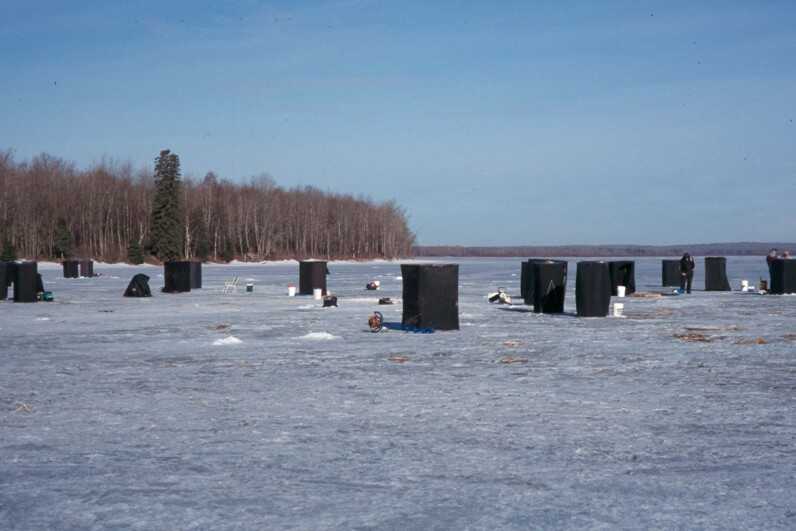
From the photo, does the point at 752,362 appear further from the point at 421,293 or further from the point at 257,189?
the point at 257,189

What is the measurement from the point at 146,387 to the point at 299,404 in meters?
2.26

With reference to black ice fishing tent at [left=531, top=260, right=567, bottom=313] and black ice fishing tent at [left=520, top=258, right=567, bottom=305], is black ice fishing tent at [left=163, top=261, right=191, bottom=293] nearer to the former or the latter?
black ice fishing tent at [left=520, top=258, right=567, bottom=305]

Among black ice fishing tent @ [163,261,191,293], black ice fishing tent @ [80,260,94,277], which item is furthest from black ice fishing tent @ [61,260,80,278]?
black ice fishing tent @ [163,261,191,293]

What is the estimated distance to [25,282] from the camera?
92.1 feet

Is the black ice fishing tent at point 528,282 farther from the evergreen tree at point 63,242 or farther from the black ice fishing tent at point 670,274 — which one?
the evergreen tree at point 63,242

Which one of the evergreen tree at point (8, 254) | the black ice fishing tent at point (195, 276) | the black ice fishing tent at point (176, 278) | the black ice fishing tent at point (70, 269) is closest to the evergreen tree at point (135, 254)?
the evergreen tree at point (8, 254)

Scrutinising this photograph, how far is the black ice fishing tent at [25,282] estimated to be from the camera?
2803cm

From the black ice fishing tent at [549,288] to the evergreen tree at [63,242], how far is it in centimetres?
7686

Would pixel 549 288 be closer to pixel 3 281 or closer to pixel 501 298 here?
pixel 501 298

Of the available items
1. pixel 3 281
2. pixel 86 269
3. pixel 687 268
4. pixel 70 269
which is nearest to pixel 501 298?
pixel 687 268

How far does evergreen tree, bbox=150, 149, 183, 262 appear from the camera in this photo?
97500 millimetres

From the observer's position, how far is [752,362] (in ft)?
41.3

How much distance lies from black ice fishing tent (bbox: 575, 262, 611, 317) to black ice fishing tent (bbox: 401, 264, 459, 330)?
474cm

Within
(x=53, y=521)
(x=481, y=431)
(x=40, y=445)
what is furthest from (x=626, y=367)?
(x=53, y=521)
